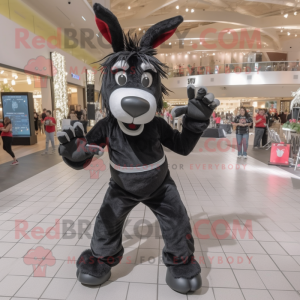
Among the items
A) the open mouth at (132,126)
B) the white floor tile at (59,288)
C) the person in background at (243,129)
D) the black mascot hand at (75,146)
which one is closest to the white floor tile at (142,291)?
the white floor tile at (59,288)

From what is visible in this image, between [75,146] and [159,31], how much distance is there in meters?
0.90

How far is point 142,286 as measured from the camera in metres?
1.73

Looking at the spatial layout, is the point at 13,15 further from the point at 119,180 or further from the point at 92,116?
the point at 119,180

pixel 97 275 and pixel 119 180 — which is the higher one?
pixel 119 180

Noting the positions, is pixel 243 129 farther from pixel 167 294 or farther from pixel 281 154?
pixel 167 294

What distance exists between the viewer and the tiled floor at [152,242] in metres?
1.70

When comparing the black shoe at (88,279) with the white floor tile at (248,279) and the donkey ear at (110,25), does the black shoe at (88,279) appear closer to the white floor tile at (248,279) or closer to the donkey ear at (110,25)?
the white floor tile at (248,279)

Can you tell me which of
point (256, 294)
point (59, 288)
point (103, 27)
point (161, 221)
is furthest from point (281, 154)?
point (59, 288)

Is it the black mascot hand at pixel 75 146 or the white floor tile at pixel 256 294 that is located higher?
the black mascot hand at pixel 75 146

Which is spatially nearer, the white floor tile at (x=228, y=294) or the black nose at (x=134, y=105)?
the black nose at (x=134, y=105)

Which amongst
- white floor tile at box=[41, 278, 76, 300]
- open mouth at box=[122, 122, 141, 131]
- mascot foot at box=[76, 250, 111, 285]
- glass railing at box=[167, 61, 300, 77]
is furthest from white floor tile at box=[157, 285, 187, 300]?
glass railing at box=[167, 61, 300, 77]

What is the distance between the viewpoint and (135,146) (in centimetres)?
160

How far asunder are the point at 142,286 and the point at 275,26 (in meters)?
19.2

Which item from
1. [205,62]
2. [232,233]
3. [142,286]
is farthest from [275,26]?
[142,286]
